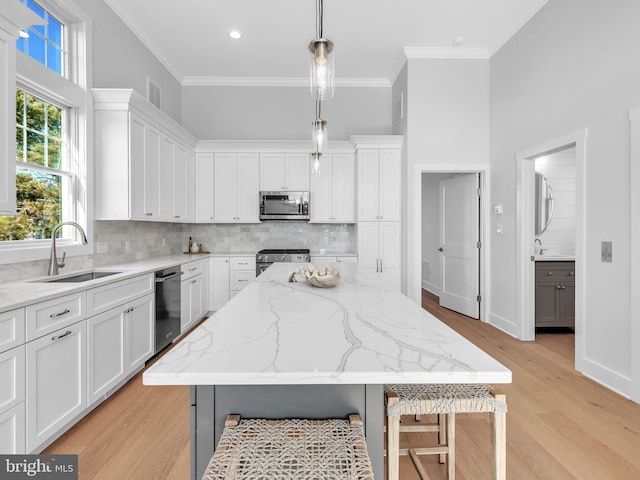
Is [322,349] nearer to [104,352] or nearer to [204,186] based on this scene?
[104,352]

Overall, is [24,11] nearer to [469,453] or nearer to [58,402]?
[58,402]

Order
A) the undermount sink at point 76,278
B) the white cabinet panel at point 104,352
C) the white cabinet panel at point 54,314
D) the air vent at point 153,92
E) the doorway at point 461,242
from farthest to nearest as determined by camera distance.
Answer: the doorway at point 461,242 → the air vent at point 153,92 → the undermount sink at point 76,278 → the white cabinet panel at point 104,352 → the white cabinet panel at point 54,314

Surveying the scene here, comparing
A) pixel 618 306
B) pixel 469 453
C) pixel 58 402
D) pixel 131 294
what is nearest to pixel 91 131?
pixel 131 294

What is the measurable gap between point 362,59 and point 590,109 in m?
2.83

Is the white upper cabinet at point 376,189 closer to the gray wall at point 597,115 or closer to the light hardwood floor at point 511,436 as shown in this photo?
the gray wall at point 597,115

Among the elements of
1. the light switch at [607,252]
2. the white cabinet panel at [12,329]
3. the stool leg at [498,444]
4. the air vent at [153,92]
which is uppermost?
the air vent at [153,92]

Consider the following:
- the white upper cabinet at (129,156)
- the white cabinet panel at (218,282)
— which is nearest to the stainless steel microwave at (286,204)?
the white cabinet panel at (218,282)

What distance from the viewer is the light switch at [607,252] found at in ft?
8.68

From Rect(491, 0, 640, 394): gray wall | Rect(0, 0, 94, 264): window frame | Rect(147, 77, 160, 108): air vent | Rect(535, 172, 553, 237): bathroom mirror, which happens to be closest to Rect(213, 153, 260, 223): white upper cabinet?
Rect(147, 77, 160, 108): air vent

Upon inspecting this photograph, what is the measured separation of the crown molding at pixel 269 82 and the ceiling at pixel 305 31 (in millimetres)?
156

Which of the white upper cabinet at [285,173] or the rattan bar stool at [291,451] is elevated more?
the white upper cabinet at [285,173]

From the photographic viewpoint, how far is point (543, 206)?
15.5ft

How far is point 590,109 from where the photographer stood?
9.28 feet

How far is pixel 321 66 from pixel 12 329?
6.34 ft
